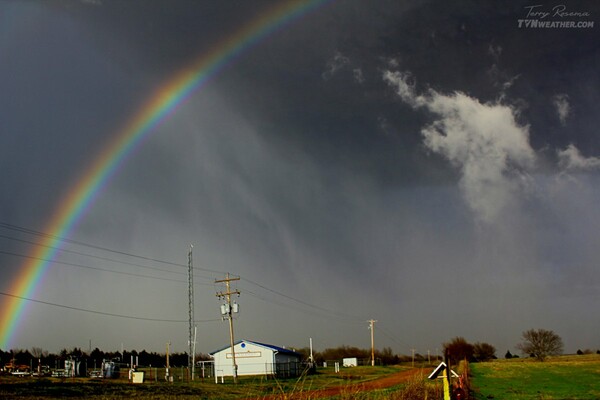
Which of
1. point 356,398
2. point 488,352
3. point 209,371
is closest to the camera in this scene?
point 356,398

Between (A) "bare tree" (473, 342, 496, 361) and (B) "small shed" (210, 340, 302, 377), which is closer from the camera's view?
Answer: (B) "small shed" (210, 340, 302, 377)

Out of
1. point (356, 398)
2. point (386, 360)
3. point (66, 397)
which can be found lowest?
point (386, 360)

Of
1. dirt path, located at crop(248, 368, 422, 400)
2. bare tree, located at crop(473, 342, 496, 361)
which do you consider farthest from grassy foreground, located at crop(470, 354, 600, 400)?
bare tree, located at crop(473, 342, 496, 361)

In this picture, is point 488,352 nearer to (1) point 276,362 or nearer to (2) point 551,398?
(1) point 276,362

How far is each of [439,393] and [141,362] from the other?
10421cm

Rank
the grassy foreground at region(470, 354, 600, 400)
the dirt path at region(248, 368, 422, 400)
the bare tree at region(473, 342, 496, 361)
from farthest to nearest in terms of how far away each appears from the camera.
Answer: the bare tree at region(473, 342, 496, 361) → the grassy foreground at region(470, 354, 600, 400) → the dirt path at region(248, 368, 422, 400)

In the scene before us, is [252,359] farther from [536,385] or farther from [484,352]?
[484,352]

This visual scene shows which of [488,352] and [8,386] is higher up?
[8,386]

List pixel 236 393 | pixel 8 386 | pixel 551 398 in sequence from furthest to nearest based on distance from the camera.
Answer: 1. pixel 236 393
2. pixel 551 398
3. pixel 8 386

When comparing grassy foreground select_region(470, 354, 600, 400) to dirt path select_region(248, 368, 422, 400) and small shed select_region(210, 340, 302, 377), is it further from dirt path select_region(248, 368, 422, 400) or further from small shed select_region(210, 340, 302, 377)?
small shed select_region(210, 340, 302, 377)

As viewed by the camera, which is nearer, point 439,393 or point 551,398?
point 439,393

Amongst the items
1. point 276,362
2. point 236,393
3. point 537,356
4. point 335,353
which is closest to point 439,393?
point 236,393

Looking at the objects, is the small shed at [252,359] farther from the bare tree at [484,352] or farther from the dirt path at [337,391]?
the bare tree at [484,352]

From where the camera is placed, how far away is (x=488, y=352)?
131 m
